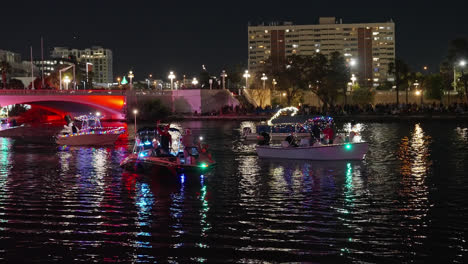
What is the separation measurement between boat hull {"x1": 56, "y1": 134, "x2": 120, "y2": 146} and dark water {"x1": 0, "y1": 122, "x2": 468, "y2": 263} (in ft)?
52.7

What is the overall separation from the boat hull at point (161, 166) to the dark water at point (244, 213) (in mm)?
498

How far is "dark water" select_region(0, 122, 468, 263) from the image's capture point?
16.6 metres

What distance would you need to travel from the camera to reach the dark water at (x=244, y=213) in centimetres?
1661

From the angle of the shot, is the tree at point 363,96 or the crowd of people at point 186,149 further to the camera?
the tree at point 363,96

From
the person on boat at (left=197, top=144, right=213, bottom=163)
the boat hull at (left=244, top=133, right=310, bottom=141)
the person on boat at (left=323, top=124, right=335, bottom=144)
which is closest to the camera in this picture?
the person on boat at (left=197, top=144, right=213, bottom=163)

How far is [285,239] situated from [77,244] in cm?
591

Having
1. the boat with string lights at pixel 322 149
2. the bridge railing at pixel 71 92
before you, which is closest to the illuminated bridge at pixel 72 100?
the bridge railing at pixel 71 92

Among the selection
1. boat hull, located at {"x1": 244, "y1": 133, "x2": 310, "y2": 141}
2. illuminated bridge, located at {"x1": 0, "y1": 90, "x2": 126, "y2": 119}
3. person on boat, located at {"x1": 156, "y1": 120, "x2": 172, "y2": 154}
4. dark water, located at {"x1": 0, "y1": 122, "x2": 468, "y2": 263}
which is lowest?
dark water, located at {"x1": 0, "y1": 122, "x2": 468, "y2": 263}

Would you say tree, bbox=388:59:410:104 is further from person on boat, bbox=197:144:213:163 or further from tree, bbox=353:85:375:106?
person on boat, bbox=197:144:213:163

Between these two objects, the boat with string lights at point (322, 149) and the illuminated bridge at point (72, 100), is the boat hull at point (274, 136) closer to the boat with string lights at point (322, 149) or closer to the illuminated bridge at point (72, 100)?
the boat with string lights at point (322, 149)

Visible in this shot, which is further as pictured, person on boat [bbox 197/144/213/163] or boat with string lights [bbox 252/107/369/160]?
boat with string lights [bbox 252/107/369/160]

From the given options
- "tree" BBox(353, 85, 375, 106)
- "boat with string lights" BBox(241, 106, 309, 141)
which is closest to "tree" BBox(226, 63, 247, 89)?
"tree" BBox(353, 85, 375, 106)

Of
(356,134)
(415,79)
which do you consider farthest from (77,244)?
(415,79)

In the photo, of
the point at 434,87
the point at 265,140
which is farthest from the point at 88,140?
the point at 434,87
